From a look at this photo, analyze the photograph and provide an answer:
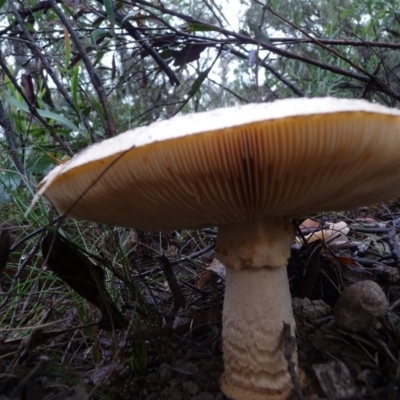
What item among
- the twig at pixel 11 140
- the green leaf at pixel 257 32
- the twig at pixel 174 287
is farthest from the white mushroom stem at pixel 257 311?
the twig at pixel 11 140

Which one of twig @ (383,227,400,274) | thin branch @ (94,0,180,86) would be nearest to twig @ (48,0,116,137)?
thin branch @ (94,0,180,86)

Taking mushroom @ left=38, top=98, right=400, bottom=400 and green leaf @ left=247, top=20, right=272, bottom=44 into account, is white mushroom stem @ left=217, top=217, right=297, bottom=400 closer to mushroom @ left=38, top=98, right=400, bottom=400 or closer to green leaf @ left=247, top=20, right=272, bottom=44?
mushroom @ left=38, top=98, right=400, bottom=400

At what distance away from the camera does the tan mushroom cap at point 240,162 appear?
861 millimetres

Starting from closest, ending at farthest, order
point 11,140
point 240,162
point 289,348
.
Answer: point 240,162 → point 289,348 → point 11,140

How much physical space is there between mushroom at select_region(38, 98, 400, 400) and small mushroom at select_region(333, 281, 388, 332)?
171 millimetres

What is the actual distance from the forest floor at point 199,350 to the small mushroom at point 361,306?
1.3 inches

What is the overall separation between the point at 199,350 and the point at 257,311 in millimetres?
347

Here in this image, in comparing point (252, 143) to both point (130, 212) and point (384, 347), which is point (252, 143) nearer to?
point (130, 212)

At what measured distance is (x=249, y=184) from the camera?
1.09 meters

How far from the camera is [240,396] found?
133 cm

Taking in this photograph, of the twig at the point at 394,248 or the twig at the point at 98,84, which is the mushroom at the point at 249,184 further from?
the twig at the point at 98,84

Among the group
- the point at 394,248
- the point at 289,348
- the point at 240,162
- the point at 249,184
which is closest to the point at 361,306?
the point at 289,348

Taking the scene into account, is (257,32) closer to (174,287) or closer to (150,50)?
(150,50)

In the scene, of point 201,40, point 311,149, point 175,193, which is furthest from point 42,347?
point 201,40
